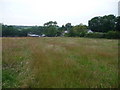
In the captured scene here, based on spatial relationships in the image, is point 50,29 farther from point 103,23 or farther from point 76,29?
point 103,23

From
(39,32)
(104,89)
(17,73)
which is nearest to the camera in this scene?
(104,89)

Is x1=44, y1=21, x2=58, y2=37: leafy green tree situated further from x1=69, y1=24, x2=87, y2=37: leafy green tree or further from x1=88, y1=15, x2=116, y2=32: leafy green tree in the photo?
x1=88, y1=15, x2=116, y2=32: leafy green tree

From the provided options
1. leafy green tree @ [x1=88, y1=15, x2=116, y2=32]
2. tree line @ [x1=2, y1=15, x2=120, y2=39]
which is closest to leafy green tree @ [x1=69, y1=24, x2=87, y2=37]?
tree line @ [x1=2, y1=15, x2=120, y2=39]

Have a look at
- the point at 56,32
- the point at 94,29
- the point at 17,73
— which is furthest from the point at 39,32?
the point at 17,73

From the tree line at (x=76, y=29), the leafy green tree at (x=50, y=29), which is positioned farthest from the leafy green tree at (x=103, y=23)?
the leafy green tree at (x=50, y=29)

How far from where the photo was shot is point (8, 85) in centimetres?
411

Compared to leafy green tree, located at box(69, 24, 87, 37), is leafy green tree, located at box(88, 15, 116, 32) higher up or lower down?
higher up

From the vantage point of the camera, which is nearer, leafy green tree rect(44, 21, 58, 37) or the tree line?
the tree line

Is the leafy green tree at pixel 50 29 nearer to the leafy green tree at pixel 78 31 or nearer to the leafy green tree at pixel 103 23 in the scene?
the leafy green tree at pixel 78 31

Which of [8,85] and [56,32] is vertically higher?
[56,32]

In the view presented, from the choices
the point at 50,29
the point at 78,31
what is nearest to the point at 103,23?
the point at 78,31

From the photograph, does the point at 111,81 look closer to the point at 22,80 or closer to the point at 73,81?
the point at 73,81

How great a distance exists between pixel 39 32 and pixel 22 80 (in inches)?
2785

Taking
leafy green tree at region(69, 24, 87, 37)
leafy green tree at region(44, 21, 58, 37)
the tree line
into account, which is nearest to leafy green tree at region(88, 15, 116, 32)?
the tree line
